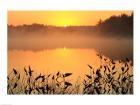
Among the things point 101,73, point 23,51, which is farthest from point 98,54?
point 23,51

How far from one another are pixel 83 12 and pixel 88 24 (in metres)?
0.11

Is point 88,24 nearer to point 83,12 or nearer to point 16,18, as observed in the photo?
point 83,12

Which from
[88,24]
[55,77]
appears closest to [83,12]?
[88,24]

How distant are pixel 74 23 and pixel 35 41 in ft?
1.23

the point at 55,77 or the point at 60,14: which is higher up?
the point at 60,14

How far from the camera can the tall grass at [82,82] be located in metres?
7.96

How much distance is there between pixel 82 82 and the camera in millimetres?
7961

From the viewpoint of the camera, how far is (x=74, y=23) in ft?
26.1

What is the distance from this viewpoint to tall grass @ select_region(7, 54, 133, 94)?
796 cm

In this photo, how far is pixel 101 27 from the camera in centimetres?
796

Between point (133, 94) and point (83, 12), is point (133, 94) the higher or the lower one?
the lower one

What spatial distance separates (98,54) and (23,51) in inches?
Result: 25.9
